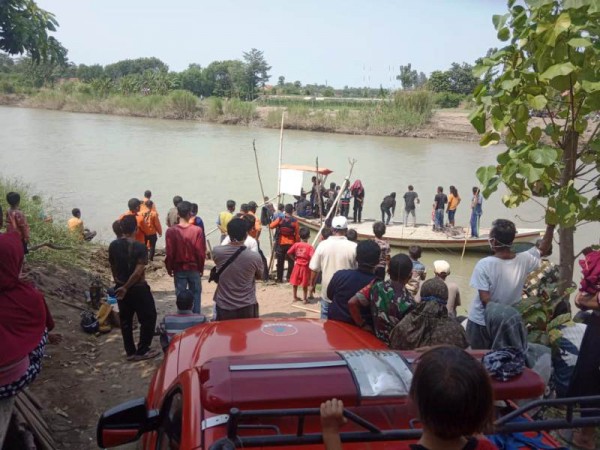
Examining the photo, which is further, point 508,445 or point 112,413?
point 112,413

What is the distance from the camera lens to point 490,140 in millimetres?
4285

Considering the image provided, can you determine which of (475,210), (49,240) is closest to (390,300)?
(49,240)

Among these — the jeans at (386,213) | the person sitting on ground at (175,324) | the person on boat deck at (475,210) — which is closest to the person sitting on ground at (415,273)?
the person sitting on ground at (175,324)

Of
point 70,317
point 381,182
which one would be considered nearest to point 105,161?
point 381,182

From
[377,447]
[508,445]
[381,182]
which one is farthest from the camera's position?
[381,182]

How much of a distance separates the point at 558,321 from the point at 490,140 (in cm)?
147

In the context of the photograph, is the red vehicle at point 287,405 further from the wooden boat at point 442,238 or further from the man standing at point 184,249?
the wooden boat at point 442,238

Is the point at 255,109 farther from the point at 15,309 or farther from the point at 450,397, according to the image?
the point at 450,397

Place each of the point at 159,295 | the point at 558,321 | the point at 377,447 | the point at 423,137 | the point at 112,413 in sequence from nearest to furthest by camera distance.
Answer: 1. the point at 377,447
2. the point at 112,413
3. the point at 558,321
4. the point at 159,295
5. the point at 423,137

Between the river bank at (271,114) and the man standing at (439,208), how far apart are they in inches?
1036

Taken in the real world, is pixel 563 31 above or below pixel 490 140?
above

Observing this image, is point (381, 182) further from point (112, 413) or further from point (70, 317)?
point (112, 413)

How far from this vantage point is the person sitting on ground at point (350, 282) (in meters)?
4.21

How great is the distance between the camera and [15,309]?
9.42 ft
